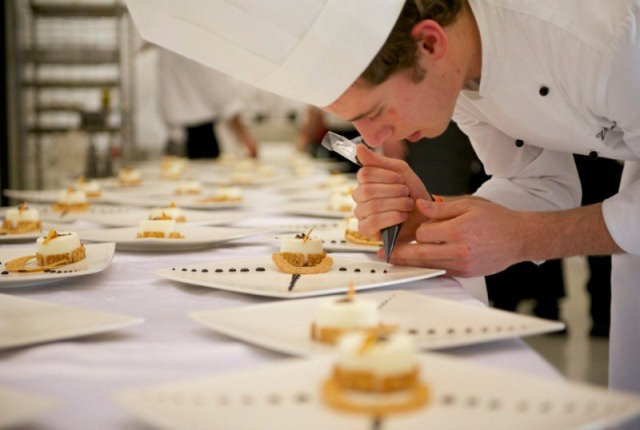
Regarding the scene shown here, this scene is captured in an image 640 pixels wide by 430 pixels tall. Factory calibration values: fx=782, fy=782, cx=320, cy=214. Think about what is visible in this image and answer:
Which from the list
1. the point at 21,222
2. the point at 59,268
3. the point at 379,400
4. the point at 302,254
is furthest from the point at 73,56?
the point at 379,400

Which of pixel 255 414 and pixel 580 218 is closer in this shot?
pixel 255 414

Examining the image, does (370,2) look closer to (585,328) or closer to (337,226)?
(337,226)

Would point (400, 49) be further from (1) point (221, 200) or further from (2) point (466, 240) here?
(1) point (221, 200)

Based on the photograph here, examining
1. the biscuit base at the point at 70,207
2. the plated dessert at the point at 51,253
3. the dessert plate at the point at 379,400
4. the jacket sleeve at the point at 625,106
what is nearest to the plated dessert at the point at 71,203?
the biscuit base at the point at 70,207

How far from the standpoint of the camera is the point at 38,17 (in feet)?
17.6

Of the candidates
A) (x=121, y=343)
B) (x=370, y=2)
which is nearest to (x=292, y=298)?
(x=121, y=343)

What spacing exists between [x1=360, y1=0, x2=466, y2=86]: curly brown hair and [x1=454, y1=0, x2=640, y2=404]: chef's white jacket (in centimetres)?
15

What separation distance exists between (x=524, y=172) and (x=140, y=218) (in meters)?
1.01

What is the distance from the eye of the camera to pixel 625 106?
4.46 feet

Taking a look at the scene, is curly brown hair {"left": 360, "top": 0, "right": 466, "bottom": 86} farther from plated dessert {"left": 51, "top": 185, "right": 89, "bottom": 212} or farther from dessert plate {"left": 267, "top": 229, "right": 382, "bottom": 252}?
plated dessert {"left": 51, "top": 185, "right": 89, "bottom": 212}

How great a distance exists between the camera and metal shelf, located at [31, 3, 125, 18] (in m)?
5.23

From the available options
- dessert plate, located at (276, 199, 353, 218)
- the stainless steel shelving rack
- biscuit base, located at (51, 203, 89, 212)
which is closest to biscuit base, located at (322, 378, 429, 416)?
dessert plate, located at (276, 199, 353, 218)

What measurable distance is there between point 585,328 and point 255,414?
4.35 metres

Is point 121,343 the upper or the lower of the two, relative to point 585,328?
upper
